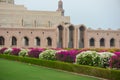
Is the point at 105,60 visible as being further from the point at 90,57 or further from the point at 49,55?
the point at 49,55

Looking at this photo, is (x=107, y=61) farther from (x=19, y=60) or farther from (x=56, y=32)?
(x=56, y=32)

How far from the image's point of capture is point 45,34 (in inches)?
1817

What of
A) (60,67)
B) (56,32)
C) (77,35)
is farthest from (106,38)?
(60,67)

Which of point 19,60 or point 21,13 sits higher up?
point 21,13

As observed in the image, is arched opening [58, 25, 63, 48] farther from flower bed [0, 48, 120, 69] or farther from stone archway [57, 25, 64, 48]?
flower bed [0, 48, 120, 69]

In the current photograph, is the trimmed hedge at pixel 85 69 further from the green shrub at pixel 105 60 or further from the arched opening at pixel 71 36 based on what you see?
the arched opening at pixel 71 36

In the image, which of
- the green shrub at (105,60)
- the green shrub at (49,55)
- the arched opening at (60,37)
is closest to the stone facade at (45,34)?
the arched opening at (60,37)

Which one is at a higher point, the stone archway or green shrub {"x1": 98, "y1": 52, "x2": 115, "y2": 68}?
the stone archway

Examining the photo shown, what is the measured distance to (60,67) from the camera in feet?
58.1

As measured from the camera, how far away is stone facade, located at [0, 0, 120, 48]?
45094mm

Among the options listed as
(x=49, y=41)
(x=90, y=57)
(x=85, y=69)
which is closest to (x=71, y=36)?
(x=49, y=41)

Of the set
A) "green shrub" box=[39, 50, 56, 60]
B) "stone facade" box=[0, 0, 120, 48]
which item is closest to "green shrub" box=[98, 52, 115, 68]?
"green shrub" box=[39, 50, 56, 60]

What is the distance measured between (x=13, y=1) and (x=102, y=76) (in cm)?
5097

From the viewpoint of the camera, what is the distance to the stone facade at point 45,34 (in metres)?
45.1
